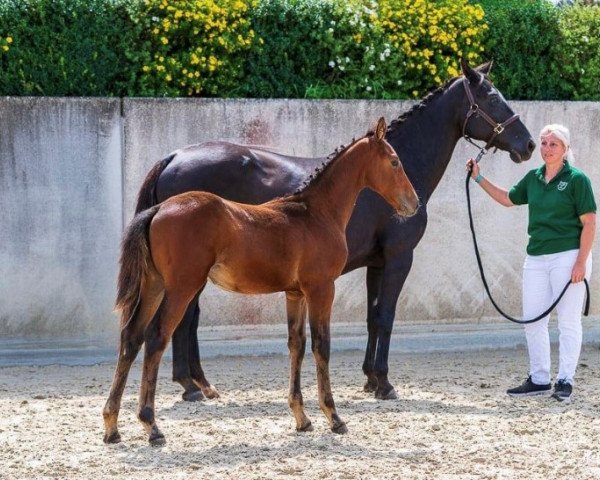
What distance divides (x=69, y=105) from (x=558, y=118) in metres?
4.24

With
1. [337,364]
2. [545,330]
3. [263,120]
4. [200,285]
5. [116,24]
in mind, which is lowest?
[337,364]

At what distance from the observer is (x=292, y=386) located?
19.9ft

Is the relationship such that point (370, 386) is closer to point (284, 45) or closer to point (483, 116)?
point (483, 116)

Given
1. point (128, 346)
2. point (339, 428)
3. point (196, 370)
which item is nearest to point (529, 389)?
point (339, 428)

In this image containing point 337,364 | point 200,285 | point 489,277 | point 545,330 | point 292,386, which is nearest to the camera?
point 200,285

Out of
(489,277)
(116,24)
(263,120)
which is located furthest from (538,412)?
(116,24)

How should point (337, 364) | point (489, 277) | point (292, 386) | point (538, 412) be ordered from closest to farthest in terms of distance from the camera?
point (292, 386), point (538, 412), point (337, 364), point (489, 277)

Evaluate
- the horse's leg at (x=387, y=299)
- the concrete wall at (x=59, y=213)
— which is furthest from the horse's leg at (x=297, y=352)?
the concrete wall at (x=59, y=213)

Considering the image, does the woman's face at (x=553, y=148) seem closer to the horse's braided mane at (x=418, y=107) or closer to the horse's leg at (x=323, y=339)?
the horse's braided mane at (x=418, y=107)

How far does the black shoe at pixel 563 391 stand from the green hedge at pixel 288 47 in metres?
3.44

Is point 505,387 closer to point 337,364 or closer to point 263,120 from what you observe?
point 337,364

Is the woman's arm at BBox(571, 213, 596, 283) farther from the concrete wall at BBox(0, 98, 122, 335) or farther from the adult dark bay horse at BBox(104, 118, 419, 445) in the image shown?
the concrete wall at BBox(0, 98, 122, 335)

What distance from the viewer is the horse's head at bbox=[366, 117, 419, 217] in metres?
6.15

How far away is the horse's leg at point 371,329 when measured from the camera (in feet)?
24.1
